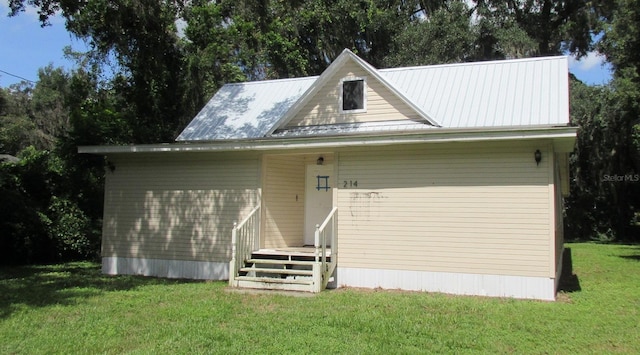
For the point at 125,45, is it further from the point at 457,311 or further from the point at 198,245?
the point at 457,311

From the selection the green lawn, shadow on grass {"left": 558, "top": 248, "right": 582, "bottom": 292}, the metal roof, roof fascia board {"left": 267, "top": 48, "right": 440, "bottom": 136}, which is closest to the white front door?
the metal roof

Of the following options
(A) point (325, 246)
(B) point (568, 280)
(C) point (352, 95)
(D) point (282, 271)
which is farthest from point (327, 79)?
(B) point (568, 280)

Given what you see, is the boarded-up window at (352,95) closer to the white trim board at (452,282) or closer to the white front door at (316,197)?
the white front door at (316,197)

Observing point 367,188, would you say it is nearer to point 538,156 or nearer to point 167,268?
point 538,156

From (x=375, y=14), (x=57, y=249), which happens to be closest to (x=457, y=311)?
(x=57, y=249)

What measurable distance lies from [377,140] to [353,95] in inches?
107

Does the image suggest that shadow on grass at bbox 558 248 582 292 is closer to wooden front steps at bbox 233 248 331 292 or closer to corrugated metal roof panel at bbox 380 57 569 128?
corrugated metal roof panel at bbox 380 57 569 128

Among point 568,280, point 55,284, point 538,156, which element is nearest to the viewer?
point 538,156

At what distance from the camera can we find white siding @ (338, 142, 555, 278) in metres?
9.22

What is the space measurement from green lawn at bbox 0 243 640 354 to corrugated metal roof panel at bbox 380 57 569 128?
351 cm

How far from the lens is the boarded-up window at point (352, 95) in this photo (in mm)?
12141

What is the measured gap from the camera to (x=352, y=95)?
40.1 feet

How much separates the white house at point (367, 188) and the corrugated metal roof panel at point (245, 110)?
6 centimetres

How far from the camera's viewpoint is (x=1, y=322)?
721 centimetres
